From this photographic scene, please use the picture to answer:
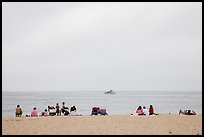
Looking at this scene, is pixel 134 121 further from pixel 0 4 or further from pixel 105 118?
pixel 0 4

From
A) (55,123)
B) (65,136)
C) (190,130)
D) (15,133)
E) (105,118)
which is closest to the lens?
(65,136)

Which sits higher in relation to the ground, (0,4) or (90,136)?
(0,4)

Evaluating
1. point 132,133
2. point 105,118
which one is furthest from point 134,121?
point 132,133

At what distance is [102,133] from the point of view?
522 inches

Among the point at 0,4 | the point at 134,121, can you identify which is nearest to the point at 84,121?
the point at 134,121

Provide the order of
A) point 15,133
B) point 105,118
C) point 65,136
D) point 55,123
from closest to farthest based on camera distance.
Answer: point 65,136 < point 15,133 < point 55,123 < point 105,118

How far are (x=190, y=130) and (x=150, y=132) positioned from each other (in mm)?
2076

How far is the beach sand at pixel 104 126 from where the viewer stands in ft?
44.4

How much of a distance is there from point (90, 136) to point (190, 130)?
16.6 feet

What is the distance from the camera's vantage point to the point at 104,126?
1483 centimetres

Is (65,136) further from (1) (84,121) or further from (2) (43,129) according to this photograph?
(1) (84,121)

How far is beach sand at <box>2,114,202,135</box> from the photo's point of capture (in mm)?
13539

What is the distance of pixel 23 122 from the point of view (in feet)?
52.0

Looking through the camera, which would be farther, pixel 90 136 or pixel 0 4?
pixel 90 136
